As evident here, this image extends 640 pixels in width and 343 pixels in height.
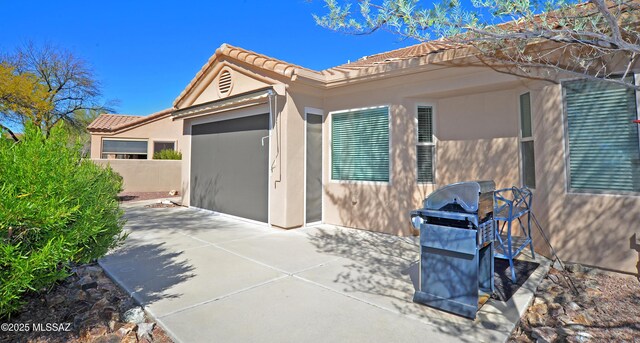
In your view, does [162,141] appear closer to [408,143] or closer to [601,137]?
[408,143]

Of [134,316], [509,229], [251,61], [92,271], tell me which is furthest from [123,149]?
[509,229]

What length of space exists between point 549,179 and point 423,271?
316 cm

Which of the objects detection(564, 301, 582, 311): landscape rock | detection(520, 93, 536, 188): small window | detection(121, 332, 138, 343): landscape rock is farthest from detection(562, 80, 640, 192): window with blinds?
detection(121, 332, 138, 343): landscape rock

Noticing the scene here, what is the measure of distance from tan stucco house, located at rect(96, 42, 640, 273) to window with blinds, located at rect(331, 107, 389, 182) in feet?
0.09

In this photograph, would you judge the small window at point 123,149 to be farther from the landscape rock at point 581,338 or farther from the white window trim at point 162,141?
the landscape rock at point 581,338

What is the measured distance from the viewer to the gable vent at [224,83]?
29.6 ft

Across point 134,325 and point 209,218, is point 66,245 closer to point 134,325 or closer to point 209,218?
point 134,325

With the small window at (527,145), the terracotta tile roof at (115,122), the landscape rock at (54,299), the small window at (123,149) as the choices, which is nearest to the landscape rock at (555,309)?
the small window at (527,145)

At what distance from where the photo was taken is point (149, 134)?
2091 centimetres

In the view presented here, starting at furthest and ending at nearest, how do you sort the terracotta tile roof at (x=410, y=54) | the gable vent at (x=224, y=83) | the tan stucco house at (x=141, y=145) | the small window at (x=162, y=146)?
1. the small window at (x=162, y=146)
2. the tan stucco house at (x=141, y=145)
3. the gable vent at (x=224, y=83)
4. the terracotta tile roof at (x=410, y=54)

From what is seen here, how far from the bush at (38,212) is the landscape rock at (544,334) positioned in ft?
14.1

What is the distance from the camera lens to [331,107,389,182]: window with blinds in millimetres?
7199

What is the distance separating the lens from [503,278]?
4453mm

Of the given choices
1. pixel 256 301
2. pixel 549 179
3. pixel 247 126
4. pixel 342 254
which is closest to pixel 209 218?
pixel 247 126
